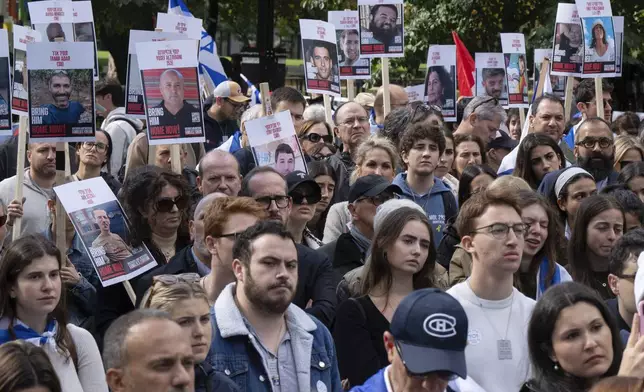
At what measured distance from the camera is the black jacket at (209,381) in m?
5.38

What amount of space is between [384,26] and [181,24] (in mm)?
1924

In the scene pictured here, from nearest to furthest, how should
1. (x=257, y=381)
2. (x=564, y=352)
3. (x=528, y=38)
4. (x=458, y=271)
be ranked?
(x=564, y=352) < (x=257, y=381) < (x=458, y=271) < (x=528, y=38)

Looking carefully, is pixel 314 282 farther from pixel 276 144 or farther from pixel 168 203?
pixel 276 144

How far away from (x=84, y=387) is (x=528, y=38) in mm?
16585

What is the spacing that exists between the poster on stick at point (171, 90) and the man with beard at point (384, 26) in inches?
146

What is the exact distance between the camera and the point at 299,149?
32.6 ft

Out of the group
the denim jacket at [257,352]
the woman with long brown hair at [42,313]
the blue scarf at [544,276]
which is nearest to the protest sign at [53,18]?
the woman with long brown hair at [42,313]

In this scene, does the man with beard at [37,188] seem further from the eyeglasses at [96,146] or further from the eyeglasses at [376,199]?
the eyeglasses at [376,199]

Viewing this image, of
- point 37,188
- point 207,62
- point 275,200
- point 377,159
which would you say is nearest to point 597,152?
point 377,159

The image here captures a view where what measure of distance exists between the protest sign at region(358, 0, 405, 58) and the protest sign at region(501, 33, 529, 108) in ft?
7.16

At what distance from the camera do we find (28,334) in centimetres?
609

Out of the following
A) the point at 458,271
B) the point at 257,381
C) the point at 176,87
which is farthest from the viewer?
the point at 176,87

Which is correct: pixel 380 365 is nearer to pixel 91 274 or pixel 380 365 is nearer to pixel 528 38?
pixel 91 274

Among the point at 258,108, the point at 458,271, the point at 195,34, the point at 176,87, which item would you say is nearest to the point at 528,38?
the point at 195,34
